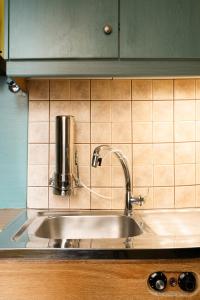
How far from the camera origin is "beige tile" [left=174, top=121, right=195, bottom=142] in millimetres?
1407

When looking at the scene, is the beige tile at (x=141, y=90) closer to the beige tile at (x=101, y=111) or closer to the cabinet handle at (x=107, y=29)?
the beige tile at (x=101, y=111)

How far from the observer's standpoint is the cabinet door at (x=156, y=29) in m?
1.10

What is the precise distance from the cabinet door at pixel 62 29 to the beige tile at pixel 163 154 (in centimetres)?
53

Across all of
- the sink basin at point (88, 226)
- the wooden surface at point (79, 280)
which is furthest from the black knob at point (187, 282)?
the sink basin at point (88, 226)

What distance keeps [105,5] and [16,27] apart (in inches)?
13.5

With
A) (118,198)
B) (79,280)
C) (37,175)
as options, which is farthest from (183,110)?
(79,280)

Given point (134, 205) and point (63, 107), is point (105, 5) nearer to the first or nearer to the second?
point (63, 107)

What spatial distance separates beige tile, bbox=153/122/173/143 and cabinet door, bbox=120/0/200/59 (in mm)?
379

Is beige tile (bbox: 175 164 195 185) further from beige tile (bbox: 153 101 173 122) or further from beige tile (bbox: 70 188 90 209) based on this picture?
beige tile (bbox: 70 188 90 209)

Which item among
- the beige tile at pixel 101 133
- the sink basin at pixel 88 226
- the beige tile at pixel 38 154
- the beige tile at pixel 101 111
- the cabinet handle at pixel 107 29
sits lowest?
the sink basin at pixel 88 226

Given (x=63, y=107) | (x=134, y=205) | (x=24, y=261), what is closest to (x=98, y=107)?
(x=63, y=107)

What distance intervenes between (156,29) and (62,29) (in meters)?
0.35

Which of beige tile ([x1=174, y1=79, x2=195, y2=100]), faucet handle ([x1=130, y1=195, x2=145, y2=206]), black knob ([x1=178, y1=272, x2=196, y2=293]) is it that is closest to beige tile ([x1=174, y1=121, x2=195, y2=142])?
beige tile ([x1=174, y1=79, x2=195, y2=100])

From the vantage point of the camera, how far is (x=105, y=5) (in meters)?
1.10
